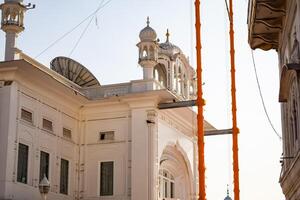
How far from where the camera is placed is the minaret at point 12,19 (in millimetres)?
21125

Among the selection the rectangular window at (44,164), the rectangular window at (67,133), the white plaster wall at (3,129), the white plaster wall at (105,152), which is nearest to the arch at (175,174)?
the white plaster wall at (105,152)

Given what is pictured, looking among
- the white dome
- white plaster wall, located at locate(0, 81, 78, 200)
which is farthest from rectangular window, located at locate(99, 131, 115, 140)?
the white dome

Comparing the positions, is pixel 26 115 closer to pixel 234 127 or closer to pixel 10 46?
pixel 10 46

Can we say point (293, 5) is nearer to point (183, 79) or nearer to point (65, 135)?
point (65, 135)

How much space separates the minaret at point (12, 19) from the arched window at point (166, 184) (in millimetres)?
8426

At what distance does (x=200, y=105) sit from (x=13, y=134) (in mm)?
8804

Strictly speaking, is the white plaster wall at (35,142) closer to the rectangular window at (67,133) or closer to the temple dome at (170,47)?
the rectangular window at (67,133)

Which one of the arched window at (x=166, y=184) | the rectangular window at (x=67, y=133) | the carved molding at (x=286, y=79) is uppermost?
the rectangular window at (x=67, y=133)

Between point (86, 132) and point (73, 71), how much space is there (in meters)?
3.13

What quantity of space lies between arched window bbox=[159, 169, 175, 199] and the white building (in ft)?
0.14

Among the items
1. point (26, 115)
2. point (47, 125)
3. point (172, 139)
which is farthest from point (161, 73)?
point (26, 115)

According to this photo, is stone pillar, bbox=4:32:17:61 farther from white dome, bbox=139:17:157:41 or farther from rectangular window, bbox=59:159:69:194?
white dome, bbox=139:17:157:41

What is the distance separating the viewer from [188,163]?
27312mm

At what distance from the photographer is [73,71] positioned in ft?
85.7
